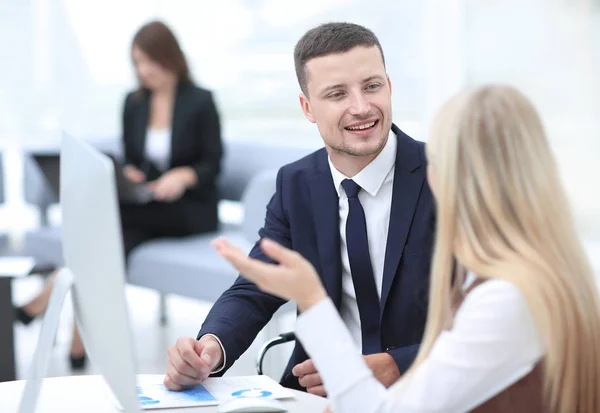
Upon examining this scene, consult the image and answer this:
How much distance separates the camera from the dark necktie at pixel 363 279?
6.19 feet

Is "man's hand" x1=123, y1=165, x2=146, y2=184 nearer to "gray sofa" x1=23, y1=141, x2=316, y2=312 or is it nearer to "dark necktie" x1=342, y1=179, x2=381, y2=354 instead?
"gray sofa" x1=23, y1=141, x2=316, y2=312

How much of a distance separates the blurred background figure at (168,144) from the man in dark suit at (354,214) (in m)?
2.07

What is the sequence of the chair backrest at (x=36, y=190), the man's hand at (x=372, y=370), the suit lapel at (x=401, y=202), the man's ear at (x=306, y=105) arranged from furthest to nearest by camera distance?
the chair backrest at (x=36, y=190), the man's ear at (x=306, y=105), the suit lapel at (x=401, y=202), the man's hand at (x=372, y=370)

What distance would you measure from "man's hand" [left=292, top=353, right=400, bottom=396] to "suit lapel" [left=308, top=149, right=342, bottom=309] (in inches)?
8.2

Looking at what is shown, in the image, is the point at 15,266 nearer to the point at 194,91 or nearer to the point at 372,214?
the point at 194,91

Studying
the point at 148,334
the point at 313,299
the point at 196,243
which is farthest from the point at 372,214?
the point at 148,334

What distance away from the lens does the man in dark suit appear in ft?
6.11

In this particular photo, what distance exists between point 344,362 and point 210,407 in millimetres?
334

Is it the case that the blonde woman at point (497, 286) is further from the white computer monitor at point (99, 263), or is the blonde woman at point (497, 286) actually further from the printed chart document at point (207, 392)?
the printed chart document at point (207, 392)

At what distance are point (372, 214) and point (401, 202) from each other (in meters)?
0.07

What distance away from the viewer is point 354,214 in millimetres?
1916

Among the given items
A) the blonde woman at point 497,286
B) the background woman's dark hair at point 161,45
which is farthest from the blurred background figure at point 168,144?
the blonde woman at point 497,286

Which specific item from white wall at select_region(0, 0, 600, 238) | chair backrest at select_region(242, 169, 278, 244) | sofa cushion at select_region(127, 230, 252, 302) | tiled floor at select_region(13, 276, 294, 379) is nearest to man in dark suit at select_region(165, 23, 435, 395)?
chair backrest at select_region(242, 169, 278, 244)

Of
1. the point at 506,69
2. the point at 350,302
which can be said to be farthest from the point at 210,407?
the point at 506,69
